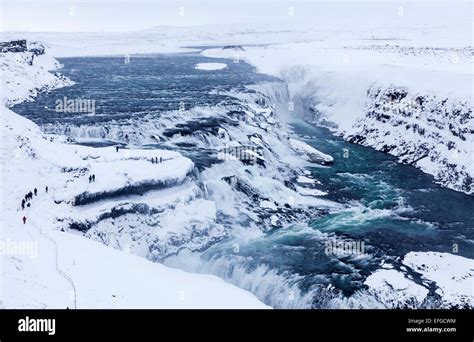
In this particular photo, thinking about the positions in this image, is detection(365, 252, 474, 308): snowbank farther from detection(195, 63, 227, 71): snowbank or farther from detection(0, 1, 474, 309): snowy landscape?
detection(195, 63, 227, 71): snowbank

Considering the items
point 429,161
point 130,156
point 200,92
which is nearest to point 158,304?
point 130,156

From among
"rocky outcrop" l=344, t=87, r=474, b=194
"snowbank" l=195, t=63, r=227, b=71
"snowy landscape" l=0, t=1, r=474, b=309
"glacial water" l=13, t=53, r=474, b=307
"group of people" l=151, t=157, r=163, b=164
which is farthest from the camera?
"snowbank" l=195, t=63, r=227, b=71

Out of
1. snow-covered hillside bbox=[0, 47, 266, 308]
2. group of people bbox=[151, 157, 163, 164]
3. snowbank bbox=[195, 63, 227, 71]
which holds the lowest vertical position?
snow-covered hillside bbox=[0, 47, 266, 308]

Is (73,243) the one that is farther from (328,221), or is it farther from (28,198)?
(328,221)

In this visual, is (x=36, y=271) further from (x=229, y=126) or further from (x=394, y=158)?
(x=394, y=158)
